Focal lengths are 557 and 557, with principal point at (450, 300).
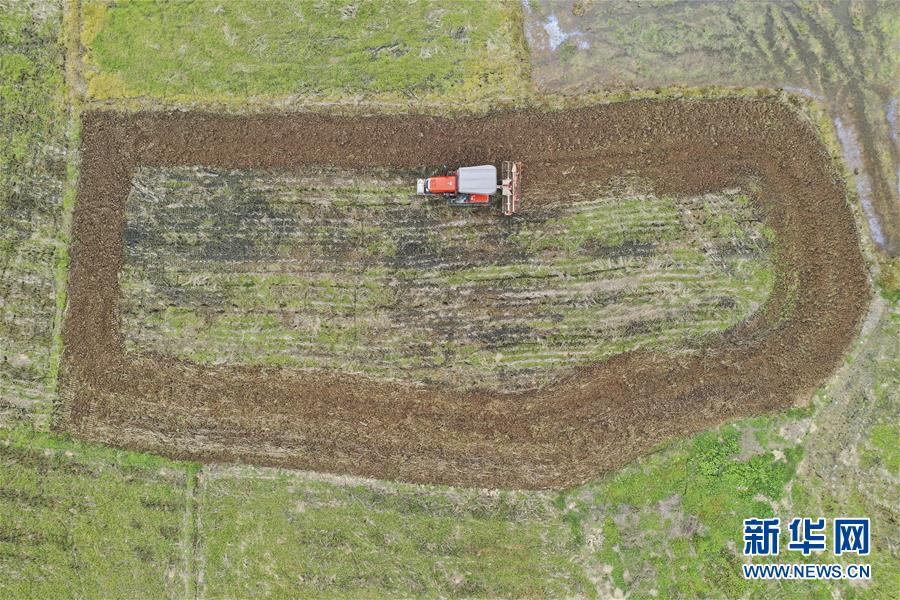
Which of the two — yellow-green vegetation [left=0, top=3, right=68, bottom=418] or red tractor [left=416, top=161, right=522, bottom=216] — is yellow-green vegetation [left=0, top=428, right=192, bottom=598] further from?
red tractor [left=416, top=161, right=522, bottom=216]

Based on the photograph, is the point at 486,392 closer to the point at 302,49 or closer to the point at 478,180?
the point at 478,180

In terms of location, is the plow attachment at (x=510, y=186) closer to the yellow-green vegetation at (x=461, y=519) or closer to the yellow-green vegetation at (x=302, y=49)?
the yellow-green vegetation at (x=302, y=49)

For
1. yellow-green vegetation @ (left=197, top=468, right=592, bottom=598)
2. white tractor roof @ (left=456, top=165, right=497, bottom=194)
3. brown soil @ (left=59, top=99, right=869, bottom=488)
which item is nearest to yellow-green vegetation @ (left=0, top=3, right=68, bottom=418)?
brown soil @ (left=59, top=99, right=869, bottom=488)

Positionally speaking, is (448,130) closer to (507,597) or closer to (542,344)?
(542,344)

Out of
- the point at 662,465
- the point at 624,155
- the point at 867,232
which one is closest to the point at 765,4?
the point at 624,155

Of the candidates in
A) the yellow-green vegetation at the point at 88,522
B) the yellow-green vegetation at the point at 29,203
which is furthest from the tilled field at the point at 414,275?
the yellow-green vegetation at the point at 88,522

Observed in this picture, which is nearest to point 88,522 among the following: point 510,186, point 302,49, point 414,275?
point 414,275

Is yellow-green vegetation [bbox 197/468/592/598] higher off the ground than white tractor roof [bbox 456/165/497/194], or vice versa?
white tractor roof [bbox 456/165/497/194]
